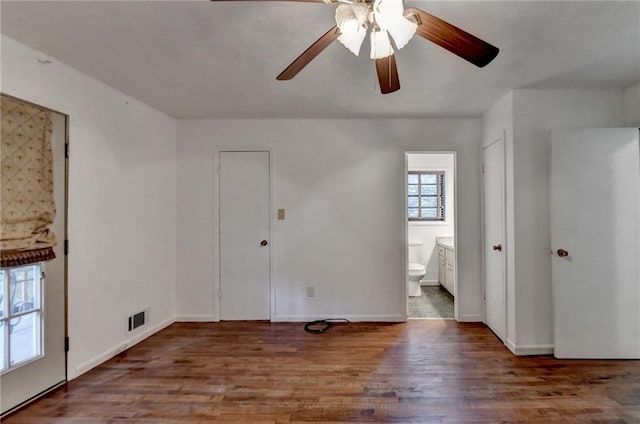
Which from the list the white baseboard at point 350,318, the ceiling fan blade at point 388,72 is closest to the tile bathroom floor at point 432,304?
the white baseboard at point 350,318

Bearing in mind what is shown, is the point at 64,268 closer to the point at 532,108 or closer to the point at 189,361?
the point at 189,361

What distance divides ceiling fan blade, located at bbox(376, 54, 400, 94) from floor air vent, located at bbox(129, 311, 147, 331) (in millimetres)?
3003

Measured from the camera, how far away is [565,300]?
8.16 ft

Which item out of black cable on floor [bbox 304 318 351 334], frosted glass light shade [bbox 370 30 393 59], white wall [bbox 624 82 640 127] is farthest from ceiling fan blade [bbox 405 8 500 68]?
black cable on floor [bbox 304 318 351 334]

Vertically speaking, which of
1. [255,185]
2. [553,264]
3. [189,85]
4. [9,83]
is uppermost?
[189,85]

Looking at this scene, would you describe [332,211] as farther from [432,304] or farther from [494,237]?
[432,304]

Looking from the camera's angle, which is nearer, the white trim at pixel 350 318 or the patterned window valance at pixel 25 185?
the patterned window valance at pixel 25 185

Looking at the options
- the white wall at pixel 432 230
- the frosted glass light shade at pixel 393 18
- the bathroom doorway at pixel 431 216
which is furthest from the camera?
the white wall at pixel 432 230

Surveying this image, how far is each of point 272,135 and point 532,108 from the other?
2.58 m

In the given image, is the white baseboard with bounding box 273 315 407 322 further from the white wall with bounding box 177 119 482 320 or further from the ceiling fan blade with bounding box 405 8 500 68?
the ceiling fan blade with bounding box 405 8 500 68

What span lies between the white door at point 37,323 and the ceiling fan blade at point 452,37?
2528 millimetres

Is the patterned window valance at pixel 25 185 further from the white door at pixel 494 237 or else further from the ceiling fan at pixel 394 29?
the white door at pixel 494 237

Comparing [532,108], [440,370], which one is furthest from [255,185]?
[532,108]

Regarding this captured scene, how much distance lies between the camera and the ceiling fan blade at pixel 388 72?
1.54 meters
